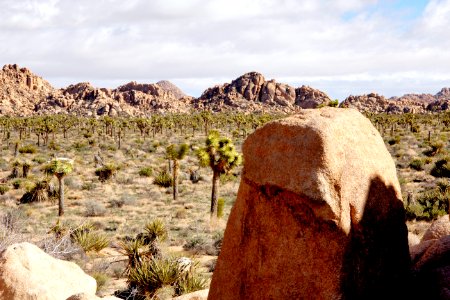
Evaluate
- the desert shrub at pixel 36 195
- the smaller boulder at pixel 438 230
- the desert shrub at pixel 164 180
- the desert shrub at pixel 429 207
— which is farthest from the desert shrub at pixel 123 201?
the smaller boulder at pixel 438 230

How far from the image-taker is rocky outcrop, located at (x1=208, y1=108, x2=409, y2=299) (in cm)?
502

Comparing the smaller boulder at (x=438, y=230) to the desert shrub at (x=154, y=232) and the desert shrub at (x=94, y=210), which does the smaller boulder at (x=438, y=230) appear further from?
the desert shrub at (x=94, y=210)

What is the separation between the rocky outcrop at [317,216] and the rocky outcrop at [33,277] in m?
4.29

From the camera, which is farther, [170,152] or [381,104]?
[381,104]

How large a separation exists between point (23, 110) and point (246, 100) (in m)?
90.0

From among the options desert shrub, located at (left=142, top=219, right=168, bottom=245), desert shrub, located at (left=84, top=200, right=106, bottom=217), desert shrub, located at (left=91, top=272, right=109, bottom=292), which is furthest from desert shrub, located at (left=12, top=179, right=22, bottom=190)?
desert shrub, located at (left=91, top=272, right=109, bottom=292)

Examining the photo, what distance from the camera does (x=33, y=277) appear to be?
899 cm

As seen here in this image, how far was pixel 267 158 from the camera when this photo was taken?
558 cm

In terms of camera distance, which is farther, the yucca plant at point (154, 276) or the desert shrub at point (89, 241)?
the desert shrub at point (89, 241)

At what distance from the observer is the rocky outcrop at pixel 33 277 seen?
8.74m

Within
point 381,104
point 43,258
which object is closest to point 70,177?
point 43,258

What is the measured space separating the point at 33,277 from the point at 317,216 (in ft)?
22.0

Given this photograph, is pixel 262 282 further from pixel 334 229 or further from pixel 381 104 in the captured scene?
pixel 381 104

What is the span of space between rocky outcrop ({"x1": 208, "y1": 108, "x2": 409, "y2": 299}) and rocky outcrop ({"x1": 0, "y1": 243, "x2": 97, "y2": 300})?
4292mm
